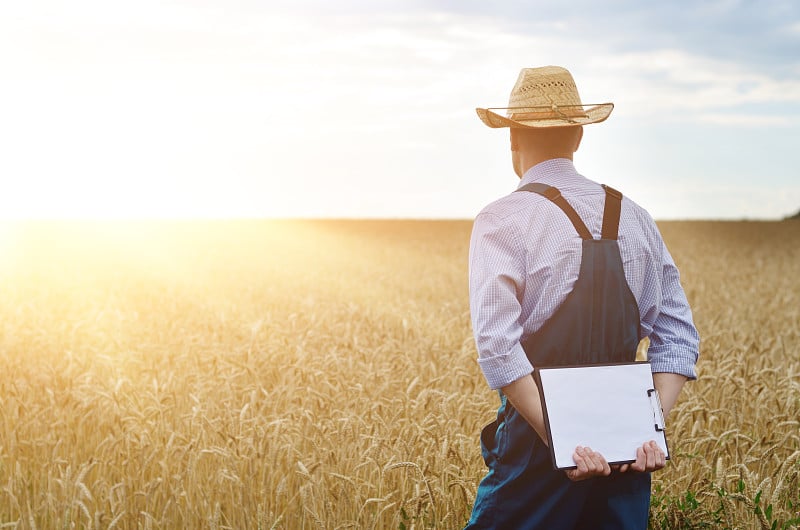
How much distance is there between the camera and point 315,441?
4664 mm

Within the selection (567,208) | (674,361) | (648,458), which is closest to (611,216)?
(567,208)

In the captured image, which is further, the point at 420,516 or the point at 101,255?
the point at 101,255

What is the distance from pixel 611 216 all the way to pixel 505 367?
61 centimetres

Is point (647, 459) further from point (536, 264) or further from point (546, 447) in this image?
point (536, 264)

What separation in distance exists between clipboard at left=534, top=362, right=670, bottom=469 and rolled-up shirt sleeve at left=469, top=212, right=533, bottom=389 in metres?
0.11

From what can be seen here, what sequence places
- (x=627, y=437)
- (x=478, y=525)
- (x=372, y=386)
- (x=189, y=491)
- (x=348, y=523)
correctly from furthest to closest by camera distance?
(x=372, y=386) → (x=189, y=491) → (x=348, y=523) → (x=478, y=525) → (x=627, y=437)

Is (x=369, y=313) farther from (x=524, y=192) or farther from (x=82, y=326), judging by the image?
(x=524, y=192)

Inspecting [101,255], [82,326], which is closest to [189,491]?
[82,326]

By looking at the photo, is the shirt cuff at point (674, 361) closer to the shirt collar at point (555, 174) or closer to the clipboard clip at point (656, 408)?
the clipboard clip at point (656, 408)

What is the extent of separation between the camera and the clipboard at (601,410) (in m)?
2.36

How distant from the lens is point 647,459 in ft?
8.00

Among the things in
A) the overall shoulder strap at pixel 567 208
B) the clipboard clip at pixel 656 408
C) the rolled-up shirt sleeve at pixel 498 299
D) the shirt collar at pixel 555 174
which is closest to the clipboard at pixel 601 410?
the clipboard clip at pixel 656 408

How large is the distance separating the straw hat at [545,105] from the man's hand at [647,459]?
1.02 metres

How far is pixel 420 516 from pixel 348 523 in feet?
1.08
